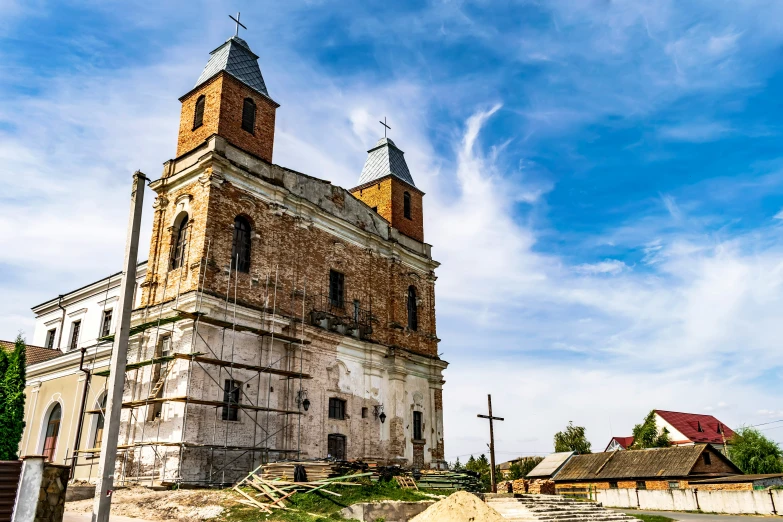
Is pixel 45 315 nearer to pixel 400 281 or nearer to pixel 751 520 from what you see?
pixel 400 281

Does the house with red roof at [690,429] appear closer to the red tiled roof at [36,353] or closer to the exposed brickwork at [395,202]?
the exposed brickwork at [395,202]

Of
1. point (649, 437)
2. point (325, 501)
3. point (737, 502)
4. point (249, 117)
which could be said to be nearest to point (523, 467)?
point (649, 437)

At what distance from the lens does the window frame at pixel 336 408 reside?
23.0 meters

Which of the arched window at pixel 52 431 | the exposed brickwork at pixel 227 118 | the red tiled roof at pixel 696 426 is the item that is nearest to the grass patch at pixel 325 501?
the exposed brickwork at pixel 227 118

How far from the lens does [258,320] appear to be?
20.8 meters

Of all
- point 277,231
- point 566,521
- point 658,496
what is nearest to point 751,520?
point 658,496

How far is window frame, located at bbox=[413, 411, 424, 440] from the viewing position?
2673 cm

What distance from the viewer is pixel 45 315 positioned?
3422cm

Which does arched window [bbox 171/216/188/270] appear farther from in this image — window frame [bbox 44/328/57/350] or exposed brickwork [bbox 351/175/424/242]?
window frame [bbox 44/328/57/350]

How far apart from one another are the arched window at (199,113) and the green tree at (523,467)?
39.9 m

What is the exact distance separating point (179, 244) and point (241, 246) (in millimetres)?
2105

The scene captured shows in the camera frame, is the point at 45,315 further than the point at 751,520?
Yes

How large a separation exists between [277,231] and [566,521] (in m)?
14.0

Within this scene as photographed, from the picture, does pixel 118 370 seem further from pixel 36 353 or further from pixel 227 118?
pixel 36 353
